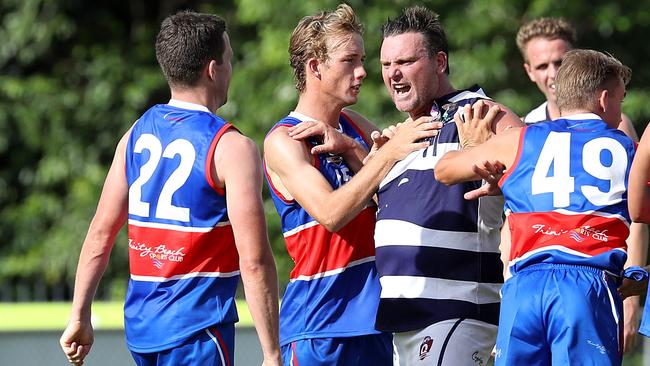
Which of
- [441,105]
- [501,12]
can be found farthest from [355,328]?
[501,12]

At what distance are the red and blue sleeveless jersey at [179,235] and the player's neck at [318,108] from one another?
53 cm

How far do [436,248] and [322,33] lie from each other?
3.48 ft

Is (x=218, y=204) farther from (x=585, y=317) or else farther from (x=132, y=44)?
(x=132, y=44)

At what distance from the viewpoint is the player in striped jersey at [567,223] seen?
13.0ft

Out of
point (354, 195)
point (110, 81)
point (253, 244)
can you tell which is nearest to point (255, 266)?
point (253, 244)

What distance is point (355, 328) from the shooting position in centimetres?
452

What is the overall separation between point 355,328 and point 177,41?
51.7 inches

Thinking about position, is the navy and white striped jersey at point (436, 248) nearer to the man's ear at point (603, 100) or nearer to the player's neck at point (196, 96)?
the man's ear at point (603, 100)

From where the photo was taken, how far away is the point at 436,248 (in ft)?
14.1

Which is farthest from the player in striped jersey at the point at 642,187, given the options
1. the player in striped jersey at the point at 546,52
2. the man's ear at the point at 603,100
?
the player in striped jersey at the point at 546,52

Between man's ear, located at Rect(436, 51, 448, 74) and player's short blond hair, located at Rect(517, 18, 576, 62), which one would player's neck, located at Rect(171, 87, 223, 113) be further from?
player's short blond hair, located at Rect(517, 18, 576, 62)

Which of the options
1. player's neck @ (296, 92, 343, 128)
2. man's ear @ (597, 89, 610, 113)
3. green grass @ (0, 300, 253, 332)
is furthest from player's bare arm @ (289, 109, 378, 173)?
green grass @ (0, 300, 253, 332)

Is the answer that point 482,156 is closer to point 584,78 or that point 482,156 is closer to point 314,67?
point 584,78

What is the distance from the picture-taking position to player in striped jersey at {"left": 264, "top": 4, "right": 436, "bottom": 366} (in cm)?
452
